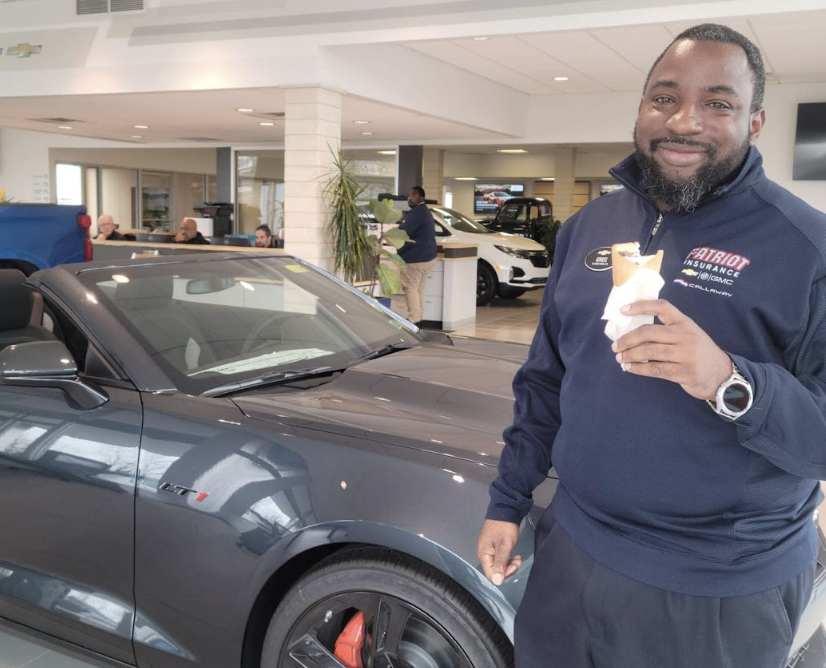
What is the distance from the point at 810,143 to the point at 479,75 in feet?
15.2

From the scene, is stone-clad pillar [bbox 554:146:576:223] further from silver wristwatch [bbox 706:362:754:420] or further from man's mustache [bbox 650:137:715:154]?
silver wristwatch [bbox 706:362:754:420]

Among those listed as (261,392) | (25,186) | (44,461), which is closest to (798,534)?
(261,392)

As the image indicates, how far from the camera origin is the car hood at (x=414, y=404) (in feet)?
6.04

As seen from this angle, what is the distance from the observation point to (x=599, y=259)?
136cm

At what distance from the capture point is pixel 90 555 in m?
2.07

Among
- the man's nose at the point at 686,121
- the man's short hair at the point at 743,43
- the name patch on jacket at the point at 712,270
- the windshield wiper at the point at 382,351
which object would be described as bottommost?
the windshield wiper at the point at 382,351

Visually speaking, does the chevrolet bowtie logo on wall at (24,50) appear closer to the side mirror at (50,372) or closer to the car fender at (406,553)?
the side mirror at (50,372)

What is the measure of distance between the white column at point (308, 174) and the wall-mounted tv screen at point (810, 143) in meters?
6.73

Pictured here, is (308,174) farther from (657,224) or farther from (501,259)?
(657,224)

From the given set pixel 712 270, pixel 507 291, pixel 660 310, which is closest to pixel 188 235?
pixel 507 291

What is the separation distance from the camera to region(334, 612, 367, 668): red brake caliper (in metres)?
1.77

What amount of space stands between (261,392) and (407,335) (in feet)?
2.80

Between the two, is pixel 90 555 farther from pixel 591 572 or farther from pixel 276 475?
pixel 591 572

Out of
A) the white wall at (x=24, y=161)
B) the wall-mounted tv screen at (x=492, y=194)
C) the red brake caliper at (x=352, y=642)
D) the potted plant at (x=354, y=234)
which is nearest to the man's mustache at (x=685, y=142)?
the red brake caliper at (x=352, y=642)
